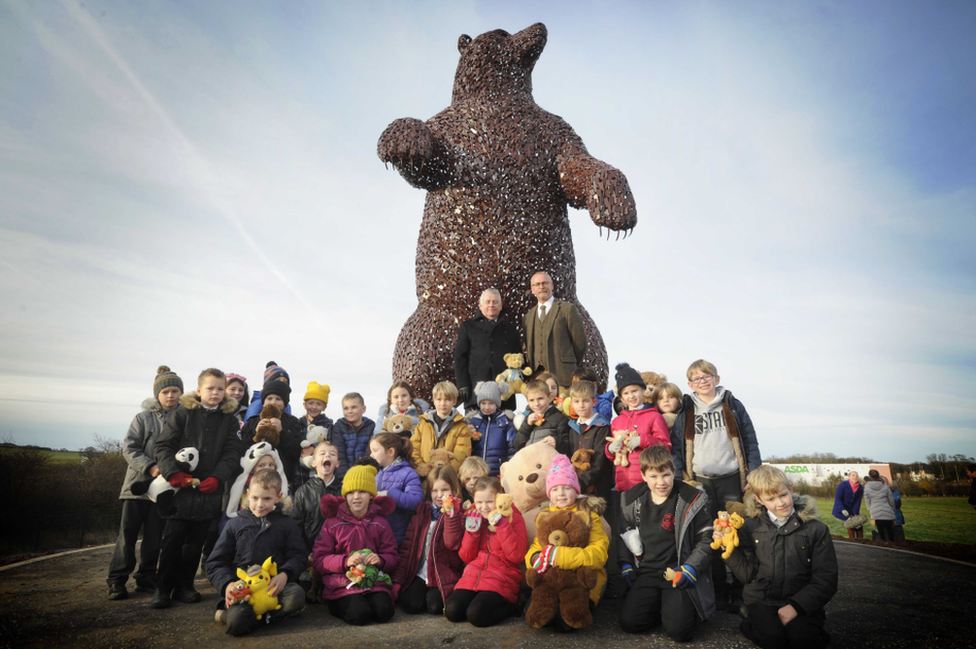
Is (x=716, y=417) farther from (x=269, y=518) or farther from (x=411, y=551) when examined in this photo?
(x=269, y=518)

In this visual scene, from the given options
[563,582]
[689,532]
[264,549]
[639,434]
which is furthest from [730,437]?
[264,549]

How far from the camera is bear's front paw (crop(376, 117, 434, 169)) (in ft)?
16.1

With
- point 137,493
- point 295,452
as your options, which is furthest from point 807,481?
point 137,493

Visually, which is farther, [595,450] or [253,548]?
[595,450]

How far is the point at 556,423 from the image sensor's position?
3.92m

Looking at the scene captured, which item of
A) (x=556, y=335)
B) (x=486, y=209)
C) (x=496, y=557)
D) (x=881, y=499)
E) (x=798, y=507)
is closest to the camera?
(x=798, y=507)

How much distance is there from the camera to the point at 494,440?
13.8ft

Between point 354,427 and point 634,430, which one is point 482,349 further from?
point 634,430

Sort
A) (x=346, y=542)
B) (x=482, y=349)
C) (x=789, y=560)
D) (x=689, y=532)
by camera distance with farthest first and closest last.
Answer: (x=482, y=349) < (x=346, y=542) < (x=689, y=532) < (x=789, y=560)

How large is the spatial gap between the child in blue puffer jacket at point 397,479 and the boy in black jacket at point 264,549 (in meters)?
0.61

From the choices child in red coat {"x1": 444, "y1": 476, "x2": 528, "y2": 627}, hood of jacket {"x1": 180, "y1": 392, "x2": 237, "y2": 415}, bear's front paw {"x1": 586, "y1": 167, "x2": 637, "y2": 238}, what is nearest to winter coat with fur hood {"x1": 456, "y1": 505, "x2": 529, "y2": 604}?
child in red coat {"x1": 444, "y1": 476, "x2": 528, "y2": 627}

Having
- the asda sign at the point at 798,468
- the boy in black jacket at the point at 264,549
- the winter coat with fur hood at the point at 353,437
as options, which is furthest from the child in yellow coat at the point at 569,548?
the asda sign at the point at 798,468

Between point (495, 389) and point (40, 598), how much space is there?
332 cm

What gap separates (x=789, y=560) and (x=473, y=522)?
5.45 feet
